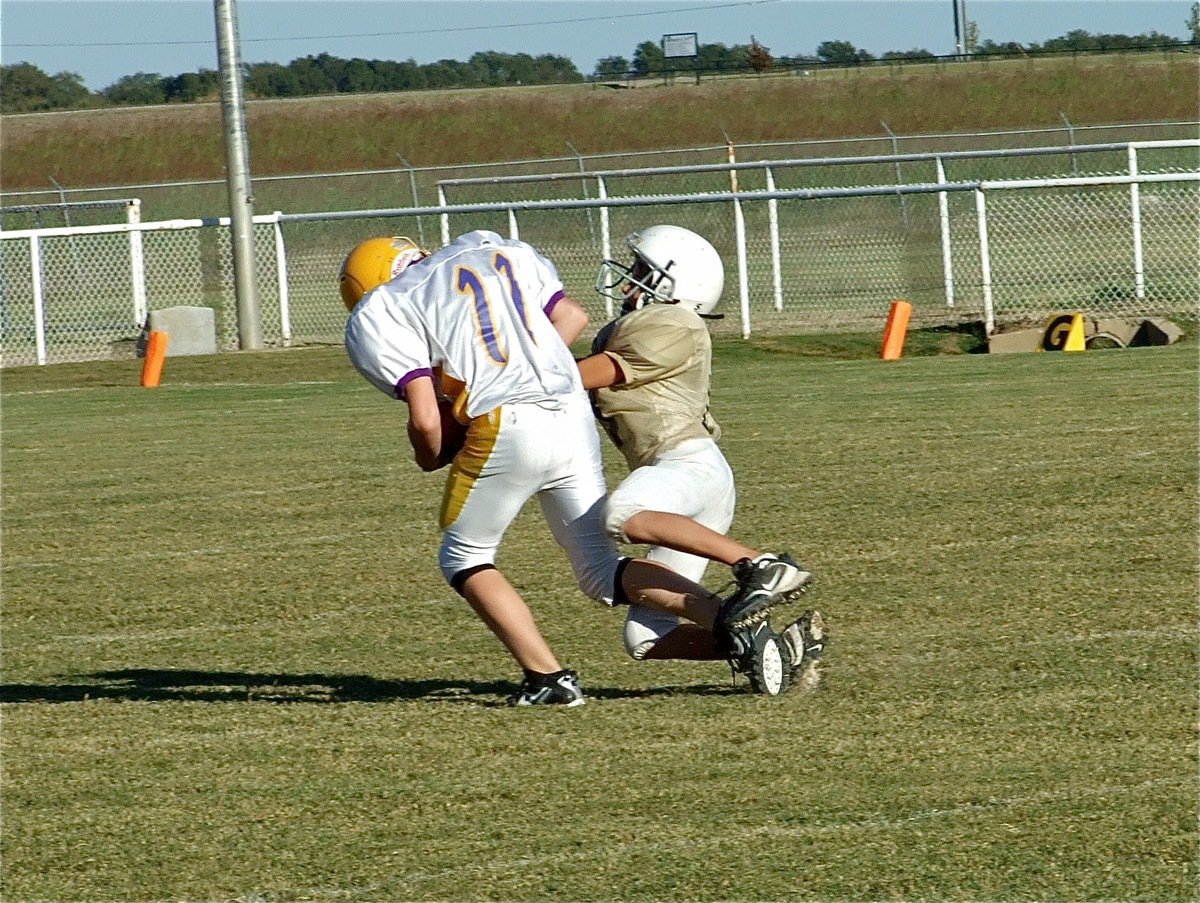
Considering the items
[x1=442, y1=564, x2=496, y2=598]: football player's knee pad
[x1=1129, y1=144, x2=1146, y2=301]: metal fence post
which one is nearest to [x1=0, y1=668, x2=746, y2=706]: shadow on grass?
[x1=442, y1=564, x2=496, y2=598]: football player's knee pad

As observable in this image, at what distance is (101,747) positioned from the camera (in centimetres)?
591

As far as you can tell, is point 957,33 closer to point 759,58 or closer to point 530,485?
point 759,58

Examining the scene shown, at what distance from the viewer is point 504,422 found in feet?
19.8

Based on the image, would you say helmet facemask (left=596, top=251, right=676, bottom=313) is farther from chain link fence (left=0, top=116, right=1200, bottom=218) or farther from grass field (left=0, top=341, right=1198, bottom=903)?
chain link fence (left=0, top=116, right=1200, bottom=218)

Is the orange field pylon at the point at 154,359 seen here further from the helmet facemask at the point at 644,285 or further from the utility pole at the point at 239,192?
the helmet facemask at the point at 644,285

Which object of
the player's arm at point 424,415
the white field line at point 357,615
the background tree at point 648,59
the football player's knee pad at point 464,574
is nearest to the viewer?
the player's arm at point 424,415

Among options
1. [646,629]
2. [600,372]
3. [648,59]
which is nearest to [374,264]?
[600,372]

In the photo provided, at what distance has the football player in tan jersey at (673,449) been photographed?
6066 mm

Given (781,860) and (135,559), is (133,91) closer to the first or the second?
(135,559)

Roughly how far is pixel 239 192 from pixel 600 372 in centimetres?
1733

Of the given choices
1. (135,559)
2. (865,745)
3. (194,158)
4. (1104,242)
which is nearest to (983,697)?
(865,745)

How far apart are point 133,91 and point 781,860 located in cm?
8059

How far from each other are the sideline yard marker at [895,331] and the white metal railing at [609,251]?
0.97 m

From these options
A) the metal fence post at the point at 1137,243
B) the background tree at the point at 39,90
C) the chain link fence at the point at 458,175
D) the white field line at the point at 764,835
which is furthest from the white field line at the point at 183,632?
the background tree at the point at 39,90
